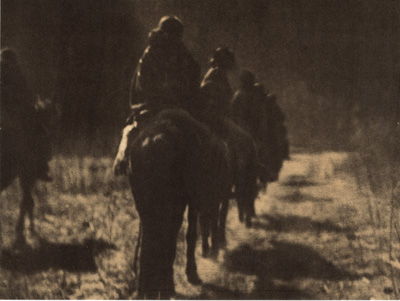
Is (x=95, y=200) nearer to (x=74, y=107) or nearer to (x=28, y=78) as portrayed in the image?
(x=74, y=107)

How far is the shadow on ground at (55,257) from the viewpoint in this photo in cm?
309

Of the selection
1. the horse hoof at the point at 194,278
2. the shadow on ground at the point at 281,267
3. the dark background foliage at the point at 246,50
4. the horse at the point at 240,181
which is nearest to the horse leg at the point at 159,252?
the horse hoof at the point at 194,278

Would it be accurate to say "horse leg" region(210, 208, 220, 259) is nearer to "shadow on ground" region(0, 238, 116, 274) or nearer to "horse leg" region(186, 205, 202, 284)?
"horse leg" region(186, 205, 202, 284)

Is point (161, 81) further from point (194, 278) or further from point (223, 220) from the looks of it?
point (194, 278)

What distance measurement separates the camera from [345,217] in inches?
124

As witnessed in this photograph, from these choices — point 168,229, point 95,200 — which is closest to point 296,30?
point 168,229

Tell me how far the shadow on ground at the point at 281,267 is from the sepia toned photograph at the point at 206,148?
0.01 meters

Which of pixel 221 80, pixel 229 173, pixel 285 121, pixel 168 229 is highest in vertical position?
pixel 221 80

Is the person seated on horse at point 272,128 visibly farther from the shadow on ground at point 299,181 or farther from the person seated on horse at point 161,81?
the person seated on horse at point 161,81

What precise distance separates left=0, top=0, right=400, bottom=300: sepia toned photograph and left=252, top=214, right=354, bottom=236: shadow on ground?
1 cm

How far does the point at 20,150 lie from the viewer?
3.19 m

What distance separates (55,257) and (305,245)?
1.80 metres

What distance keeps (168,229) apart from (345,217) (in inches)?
50.6

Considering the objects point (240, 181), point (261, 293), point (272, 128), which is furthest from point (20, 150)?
point (261, 293)
